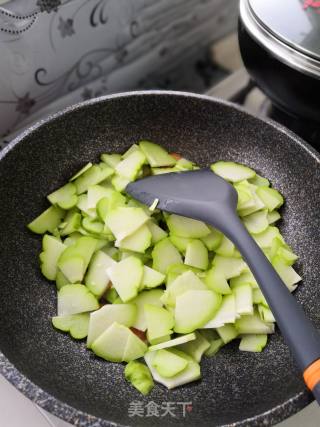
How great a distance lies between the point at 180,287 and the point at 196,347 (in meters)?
0.08

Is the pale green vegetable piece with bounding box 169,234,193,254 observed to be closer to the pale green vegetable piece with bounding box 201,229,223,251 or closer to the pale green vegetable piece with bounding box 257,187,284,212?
the pale green vegetable piece with bounding box 201,229,223,251

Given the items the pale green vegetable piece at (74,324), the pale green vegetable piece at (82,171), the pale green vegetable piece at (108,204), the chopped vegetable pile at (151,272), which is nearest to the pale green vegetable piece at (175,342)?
the chopped vegetable pile at (151,272)

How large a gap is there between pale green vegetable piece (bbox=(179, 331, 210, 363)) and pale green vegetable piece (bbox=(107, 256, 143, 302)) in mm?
100

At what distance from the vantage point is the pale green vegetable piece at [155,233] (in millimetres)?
744

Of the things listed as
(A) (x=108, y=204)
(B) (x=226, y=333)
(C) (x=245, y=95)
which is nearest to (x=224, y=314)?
(B) (x=226, y=333)

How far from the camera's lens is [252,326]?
676mm

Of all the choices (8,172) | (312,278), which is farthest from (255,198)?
(8,172)

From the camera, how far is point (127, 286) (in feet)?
2.22

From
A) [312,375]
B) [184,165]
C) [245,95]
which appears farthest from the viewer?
[245,95]

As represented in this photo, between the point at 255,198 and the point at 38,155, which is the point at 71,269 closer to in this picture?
the point at 38,155

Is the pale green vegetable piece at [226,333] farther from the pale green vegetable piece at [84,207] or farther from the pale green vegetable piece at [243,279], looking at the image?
the pale green vegetable piece at [84,207]

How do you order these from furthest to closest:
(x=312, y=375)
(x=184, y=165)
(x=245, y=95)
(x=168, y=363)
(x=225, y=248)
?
(x=245, y=95) < (x=184, y=165) < (x=225, y=248) < (x=168, y=363) < (x=312, y=375)

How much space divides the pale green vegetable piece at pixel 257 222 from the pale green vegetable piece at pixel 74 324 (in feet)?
0.92

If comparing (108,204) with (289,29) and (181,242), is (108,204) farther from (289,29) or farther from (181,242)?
(289,29)
